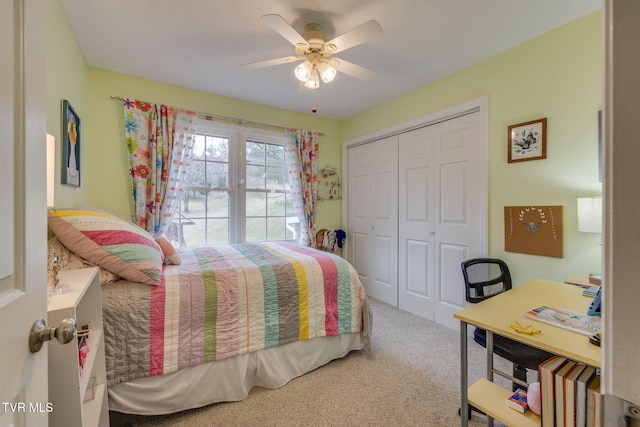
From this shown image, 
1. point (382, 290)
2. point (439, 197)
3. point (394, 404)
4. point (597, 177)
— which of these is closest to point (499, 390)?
point (394, 404)

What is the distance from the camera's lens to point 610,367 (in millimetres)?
364

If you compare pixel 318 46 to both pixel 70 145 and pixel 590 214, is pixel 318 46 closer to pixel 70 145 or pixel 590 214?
pixel 70 145

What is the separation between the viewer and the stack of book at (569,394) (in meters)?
0.90

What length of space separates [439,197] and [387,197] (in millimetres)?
718

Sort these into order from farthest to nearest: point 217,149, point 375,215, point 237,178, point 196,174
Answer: point 375,215 → point 237,178 → point 217,149 → point 196,174

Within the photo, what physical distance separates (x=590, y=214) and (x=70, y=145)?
137 inches

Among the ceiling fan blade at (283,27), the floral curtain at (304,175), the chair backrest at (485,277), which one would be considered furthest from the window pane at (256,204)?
the chair backrest at (485,277)

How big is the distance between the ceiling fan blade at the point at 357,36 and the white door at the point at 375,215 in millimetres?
1729

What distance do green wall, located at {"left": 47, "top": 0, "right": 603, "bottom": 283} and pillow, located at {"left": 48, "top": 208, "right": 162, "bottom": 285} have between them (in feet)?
1.66

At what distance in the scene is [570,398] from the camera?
0.93m

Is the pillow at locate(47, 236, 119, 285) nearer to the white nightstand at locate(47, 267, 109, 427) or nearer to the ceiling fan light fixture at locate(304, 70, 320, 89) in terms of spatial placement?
the white nightstand at locate(47, 267, 109, 427)

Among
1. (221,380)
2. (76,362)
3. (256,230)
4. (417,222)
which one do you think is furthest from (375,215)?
(76,362)

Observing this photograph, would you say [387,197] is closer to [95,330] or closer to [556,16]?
[556,16]

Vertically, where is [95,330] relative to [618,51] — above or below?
below
